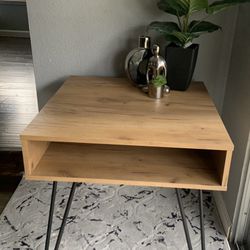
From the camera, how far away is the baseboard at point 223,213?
1.26 m

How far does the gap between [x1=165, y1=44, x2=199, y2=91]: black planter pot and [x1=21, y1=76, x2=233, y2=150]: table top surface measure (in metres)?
0.04

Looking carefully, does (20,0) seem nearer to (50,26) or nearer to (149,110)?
(50,26)

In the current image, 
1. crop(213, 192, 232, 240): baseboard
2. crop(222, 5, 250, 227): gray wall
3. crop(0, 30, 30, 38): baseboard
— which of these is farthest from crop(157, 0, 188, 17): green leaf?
crop(0, 30, 30, 38): baseboard

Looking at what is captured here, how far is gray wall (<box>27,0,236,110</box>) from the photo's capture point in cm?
131

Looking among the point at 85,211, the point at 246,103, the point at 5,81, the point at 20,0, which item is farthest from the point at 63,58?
the point at 20,0

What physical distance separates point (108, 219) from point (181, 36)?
780mm

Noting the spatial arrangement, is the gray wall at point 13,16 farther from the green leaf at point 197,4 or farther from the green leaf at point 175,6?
the green leaf at point 197,4

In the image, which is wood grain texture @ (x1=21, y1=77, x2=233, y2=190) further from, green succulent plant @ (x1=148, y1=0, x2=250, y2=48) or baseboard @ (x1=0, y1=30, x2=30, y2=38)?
baseboard @ (x1=0, y1=30, x2=30, y2=38)

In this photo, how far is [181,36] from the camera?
3.76 ft

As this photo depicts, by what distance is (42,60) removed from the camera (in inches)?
55.5

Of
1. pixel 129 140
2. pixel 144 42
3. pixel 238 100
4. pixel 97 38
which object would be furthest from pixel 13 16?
pixel 129 140

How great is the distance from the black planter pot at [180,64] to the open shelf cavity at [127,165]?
26 centimetres

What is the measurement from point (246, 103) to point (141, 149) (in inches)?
15.7

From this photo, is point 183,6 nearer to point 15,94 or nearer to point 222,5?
point 222,5
